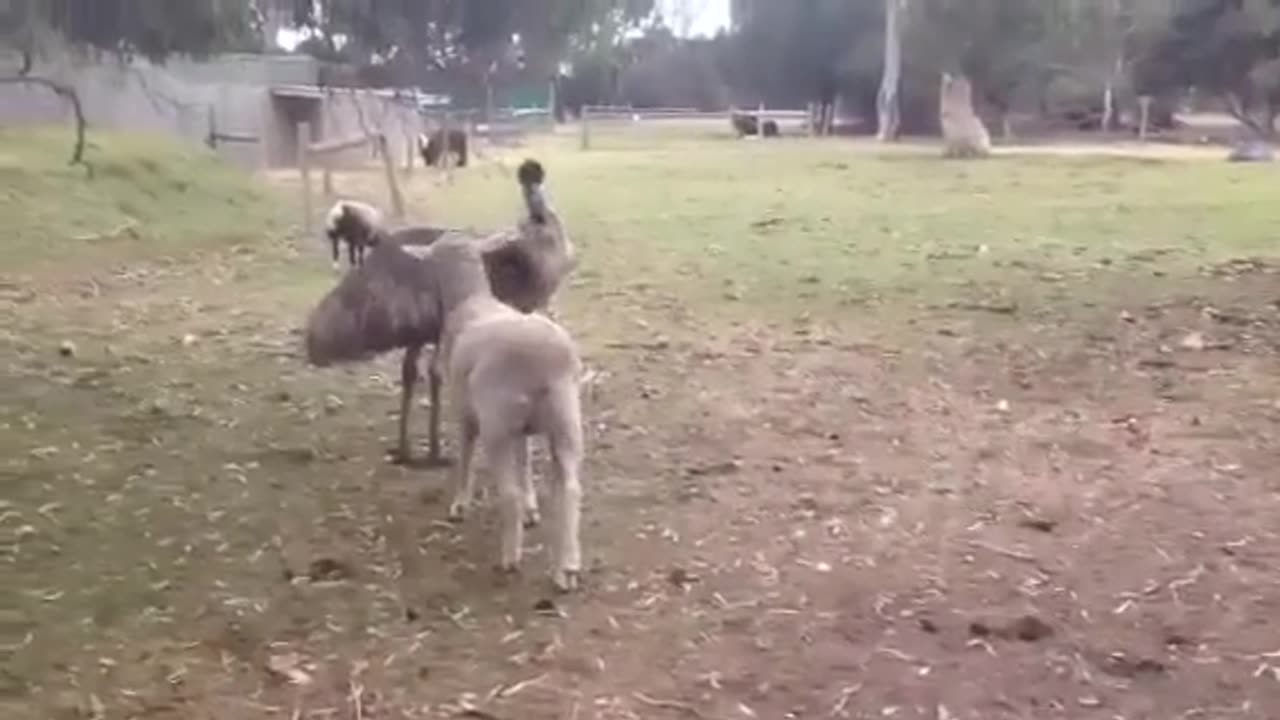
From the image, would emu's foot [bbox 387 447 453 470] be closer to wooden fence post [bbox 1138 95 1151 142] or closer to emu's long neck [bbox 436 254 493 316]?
emu's long neck [bbox 436 254 493 316]

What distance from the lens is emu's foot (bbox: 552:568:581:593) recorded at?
4.34 metres

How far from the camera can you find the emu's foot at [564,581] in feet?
14.3

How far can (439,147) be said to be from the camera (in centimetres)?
1334

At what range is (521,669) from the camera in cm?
385

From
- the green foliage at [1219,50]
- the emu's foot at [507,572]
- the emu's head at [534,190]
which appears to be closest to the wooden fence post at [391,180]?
the green foliage at [1219,50]

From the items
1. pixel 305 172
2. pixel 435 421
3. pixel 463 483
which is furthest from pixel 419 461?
pixel 305 172

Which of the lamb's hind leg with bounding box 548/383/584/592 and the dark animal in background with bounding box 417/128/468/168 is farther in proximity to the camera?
the dark animal in background with bounding box 417/128/468/168

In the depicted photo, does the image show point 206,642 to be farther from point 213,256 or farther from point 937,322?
point 213,256

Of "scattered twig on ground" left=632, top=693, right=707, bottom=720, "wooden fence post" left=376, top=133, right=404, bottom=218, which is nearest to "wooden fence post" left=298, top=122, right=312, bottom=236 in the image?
"wooden fence post" left=376, top=133, right=404, bottom=218

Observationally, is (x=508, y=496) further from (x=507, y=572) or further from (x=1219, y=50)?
(x=1219, y=50)

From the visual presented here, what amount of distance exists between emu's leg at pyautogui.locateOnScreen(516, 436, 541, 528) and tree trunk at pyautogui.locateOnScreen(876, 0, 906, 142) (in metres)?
14.6

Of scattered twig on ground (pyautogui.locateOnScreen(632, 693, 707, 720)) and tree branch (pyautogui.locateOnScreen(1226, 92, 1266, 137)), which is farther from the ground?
tree branch (pyautogui.locateOnScreen(1226, 92, 1266, 137))

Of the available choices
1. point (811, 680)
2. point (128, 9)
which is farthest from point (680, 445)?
point (128, 9)

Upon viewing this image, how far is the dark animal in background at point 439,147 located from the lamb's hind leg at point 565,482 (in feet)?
20.5
